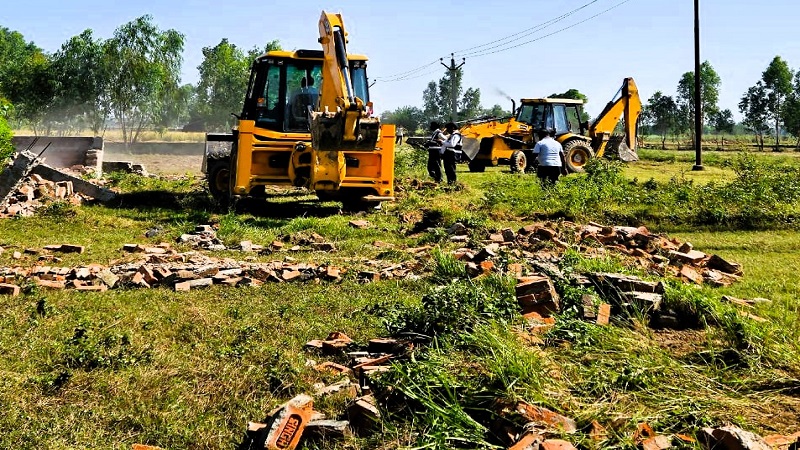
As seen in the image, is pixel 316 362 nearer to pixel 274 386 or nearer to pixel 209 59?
pixel 274 386

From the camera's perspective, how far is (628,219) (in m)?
12.6

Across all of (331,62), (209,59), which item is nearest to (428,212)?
(331,62)

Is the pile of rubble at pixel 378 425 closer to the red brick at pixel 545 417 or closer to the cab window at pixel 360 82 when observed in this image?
the red brick at pixel 545 417

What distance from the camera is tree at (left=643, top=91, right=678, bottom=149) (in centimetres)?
8350

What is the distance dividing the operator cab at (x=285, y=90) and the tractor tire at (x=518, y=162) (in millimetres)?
11006

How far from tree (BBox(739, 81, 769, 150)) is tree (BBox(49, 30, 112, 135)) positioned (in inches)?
2346

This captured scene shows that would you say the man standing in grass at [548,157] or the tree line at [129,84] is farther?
the tree line at [129,84]

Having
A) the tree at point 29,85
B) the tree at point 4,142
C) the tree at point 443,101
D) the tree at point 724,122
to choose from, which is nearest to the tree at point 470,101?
the tree at point 443,101

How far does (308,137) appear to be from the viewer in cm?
1338

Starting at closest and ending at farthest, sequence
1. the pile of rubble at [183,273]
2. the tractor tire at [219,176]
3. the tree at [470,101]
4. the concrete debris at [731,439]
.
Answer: the concrete debris at [731,439] → the pile of rubble at [183,273] → the tractor tire at [219,176] → the tree at [470,101]

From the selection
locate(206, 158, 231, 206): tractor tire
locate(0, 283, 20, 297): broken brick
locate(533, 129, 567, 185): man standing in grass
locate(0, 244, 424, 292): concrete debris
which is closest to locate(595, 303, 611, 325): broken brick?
locate(0, 244, 424, 292): concrete debris

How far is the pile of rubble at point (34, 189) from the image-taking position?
42.7ft

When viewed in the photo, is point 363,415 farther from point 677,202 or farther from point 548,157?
point 548,157

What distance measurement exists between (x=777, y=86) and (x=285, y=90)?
224 ft
